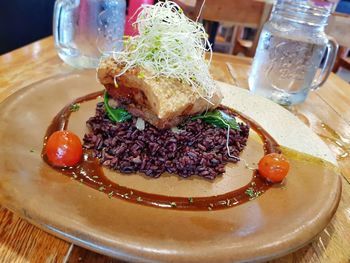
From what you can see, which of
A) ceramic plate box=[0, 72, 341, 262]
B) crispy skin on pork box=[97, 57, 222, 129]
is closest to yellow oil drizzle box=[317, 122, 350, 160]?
ceramic plate box=[0, 72, 341, 262]

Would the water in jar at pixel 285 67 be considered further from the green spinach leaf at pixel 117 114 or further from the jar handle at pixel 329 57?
the green spinach leaf at pixel 117 114

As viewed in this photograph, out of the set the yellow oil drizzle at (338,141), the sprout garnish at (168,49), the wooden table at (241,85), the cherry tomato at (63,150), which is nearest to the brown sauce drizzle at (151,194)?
the cherry tomato at (63,150)

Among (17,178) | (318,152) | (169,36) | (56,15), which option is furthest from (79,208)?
(56,15)

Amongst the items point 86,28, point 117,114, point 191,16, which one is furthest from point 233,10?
point 117,114

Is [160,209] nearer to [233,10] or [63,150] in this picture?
[63,150]

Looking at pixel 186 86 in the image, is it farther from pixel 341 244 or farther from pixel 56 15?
pixel 56 15

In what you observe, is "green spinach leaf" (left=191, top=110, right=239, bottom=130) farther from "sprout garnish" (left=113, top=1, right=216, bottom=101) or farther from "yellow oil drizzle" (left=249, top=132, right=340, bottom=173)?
"yellow oil drizzle" (left=249, top=132, right=340, bottom=173)
